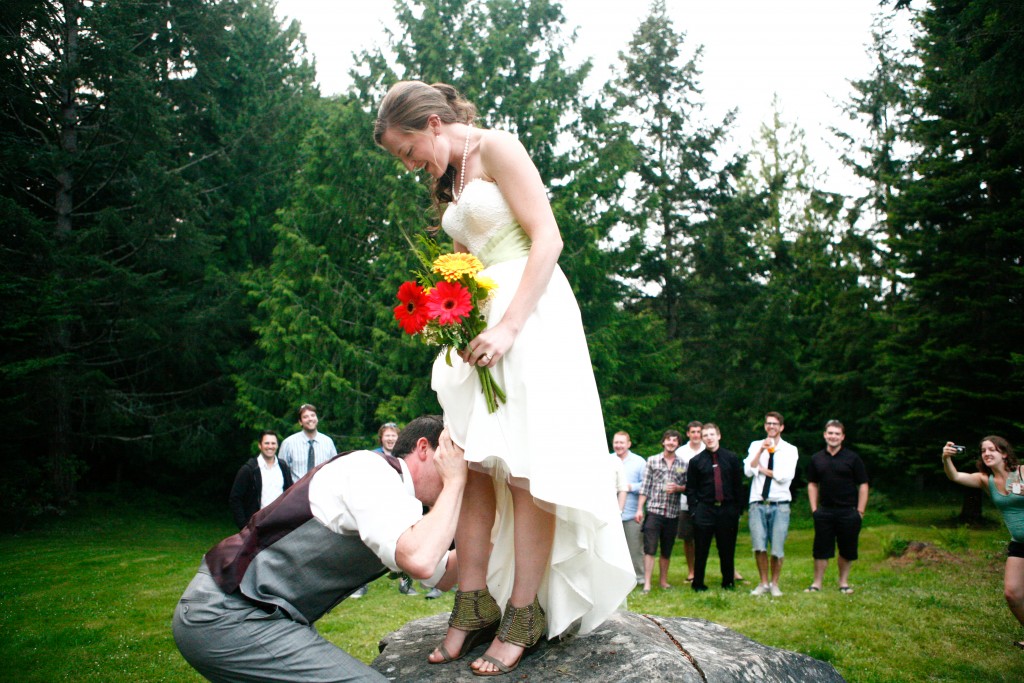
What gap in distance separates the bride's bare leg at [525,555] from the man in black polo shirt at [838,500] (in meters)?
8.04

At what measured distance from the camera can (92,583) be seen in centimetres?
1247

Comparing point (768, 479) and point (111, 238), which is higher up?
point (111, 238)

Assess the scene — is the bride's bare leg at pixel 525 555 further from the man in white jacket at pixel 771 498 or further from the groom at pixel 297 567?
the man in white jacket at pixel 771 498

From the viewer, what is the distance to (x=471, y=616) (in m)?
3.73

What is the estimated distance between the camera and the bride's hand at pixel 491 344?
11.0 ft

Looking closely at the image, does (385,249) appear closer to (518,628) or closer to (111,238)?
(111,238)

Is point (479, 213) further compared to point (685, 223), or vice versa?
point (685, 223)

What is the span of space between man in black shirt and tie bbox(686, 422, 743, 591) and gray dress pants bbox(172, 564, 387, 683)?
27.6 ft

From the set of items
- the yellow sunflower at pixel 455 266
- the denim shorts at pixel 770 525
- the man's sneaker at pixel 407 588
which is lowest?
the man's sneaker at pixel 407 588

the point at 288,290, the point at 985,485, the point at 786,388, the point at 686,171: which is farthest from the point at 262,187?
the point at 985,485

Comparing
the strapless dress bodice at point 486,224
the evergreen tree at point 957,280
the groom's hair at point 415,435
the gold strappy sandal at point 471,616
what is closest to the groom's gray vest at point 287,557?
the groom's hair at point 415,435

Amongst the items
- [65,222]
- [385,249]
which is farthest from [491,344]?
[65,222]

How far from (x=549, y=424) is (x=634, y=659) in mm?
1157

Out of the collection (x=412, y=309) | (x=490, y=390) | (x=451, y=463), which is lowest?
(x=451, y=463)
